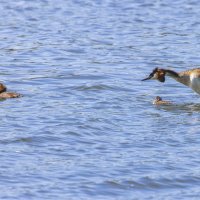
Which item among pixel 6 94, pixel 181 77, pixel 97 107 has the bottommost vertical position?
pixel 97 107

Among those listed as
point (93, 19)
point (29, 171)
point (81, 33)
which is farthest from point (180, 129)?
point (93, 19)

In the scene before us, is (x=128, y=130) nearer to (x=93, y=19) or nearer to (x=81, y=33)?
(x=81, y=33)

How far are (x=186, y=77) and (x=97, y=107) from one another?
1660 millimetres

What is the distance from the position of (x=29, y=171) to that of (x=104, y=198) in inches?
42.4

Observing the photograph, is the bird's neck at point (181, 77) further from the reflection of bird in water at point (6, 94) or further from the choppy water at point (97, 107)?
the reflection of bird in water at point (6, 94)

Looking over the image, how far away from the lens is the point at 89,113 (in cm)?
1331

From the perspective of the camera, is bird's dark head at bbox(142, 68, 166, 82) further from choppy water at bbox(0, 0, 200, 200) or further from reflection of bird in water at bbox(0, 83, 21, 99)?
reflection of bird in water at bbox(0, 83, 21, 99)

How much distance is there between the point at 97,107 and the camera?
541 inches

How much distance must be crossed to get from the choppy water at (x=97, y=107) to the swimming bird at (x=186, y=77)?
232 mm

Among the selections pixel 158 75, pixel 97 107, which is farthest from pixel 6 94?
pixel 158 75

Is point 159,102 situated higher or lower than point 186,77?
lower

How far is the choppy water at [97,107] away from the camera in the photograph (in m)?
10.3

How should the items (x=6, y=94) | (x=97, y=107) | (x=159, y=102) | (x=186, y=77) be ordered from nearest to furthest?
(x=97, y=107) → (x=159, y=102) → (x=6, y=94) → (x=186, y=77)

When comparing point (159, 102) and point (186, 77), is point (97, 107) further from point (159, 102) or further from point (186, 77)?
point (186, 77)
